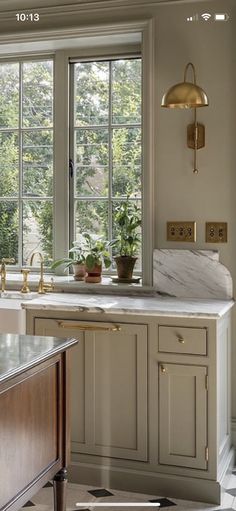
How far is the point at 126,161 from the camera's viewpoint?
13.9 feet

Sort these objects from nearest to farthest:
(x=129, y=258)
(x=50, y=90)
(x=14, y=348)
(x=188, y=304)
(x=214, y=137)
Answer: (x=14, y=348) < (x=188, y=304) < (x=214, y=137) < (x=129, y=258) < (x=50, y=90)

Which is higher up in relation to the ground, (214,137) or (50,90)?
(50,90)

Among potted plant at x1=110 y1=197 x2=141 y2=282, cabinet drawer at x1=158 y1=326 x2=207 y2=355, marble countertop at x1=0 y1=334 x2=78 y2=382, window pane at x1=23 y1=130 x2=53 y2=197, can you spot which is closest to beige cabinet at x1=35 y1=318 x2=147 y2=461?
cabinet drawer at x1=158 y1=326 x2=207 y2=355

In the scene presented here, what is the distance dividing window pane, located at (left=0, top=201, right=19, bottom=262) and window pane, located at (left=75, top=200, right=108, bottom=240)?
1.52ft

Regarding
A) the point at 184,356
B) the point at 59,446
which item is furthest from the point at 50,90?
the point at 59,446

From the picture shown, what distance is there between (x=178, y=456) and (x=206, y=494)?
0.22 meters

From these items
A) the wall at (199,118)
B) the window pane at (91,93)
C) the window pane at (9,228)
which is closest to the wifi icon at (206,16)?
the wall at (199,118)

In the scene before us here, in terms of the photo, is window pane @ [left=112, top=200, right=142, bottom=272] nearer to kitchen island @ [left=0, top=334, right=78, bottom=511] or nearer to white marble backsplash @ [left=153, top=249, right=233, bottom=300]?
white marble backsplash @ [left=153, top=249, right=233, bottom=300]

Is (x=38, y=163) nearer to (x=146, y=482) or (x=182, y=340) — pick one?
(x=182, y=340)

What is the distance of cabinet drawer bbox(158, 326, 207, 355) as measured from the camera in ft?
10.7

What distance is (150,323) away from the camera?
11.0ft

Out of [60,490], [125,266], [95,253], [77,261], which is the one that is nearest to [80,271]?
[77,261]

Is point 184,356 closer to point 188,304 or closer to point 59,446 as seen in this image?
point 188,304

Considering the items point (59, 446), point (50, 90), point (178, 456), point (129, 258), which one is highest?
point (50, 90)
